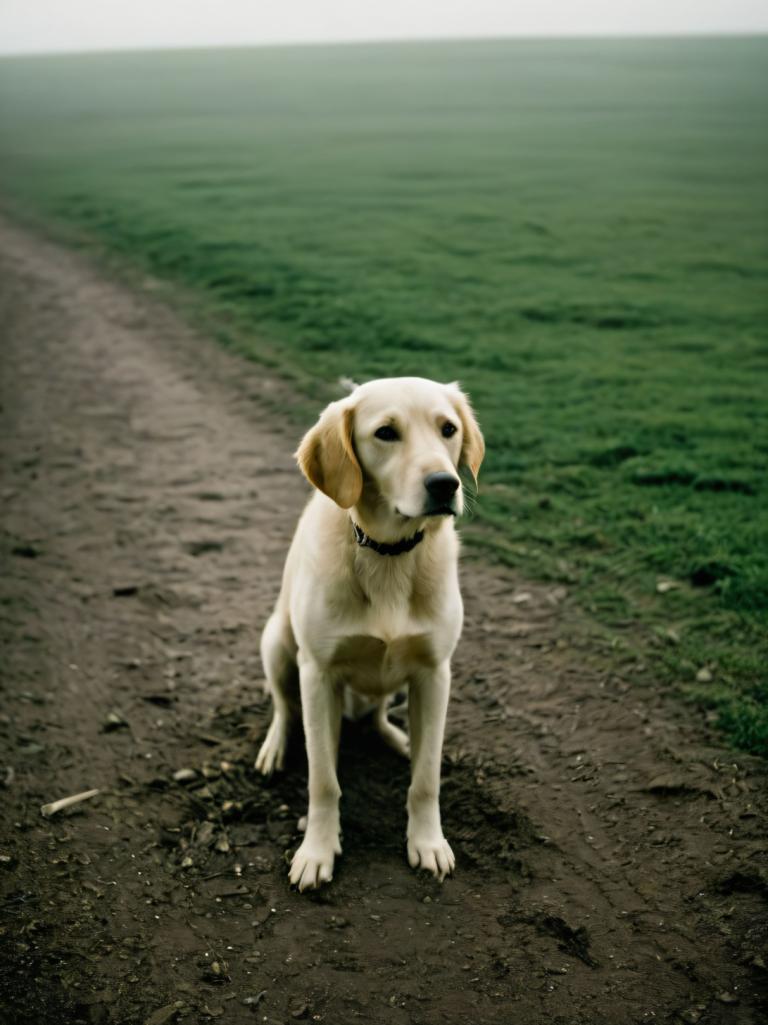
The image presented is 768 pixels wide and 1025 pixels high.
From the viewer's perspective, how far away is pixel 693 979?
2.90 metres

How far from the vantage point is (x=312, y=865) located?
3332mm

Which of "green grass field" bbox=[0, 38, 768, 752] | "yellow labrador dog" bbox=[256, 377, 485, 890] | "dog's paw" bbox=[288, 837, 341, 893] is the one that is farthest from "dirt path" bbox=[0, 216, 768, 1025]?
"green grass field" bbox=[0, 38, 768, 752]

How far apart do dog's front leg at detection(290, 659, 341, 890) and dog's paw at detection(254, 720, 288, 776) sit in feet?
1.63

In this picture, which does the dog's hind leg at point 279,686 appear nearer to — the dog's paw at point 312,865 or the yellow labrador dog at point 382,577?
the yellow labrador dog at point 382,577

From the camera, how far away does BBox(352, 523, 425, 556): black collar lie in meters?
3.25

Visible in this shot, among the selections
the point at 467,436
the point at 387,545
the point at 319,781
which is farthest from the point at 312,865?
the point at 467,436

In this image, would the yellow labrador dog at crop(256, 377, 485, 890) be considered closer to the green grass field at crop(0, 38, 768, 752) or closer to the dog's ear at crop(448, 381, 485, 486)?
the dog's ear at crop(448, 381, 485, 486)

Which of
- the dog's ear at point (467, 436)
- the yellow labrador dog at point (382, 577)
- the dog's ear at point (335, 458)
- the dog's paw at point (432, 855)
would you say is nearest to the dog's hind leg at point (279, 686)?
the yellow labrador dog at point (382, 577)

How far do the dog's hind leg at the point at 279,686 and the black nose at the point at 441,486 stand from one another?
3.91ft

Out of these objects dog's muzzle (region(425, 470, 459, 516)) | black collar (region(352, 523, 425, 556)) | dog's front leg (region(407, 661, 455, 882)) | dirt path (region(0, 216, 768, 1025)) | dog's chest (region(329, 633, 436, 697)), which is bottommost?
dirt path (region(0, 216, 768, 1025))

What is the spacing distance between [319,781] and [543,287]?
401 inches

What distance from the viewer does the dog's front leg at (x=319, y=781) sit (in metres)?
3.37

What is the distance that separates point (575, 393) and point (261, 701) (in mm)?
5279

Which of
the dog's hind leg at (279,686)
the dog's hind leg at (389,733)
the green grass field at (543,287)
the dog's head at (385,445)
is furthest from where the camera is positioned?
the green grass field at (543,287)
